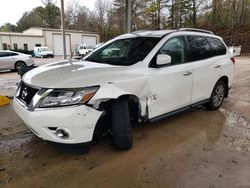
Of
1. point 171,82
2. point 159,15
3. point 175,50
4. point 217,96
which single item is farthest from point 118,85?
point 159,15

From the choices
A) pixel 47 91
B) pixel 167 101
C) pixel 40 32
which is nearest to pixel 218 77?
pixel 167 101

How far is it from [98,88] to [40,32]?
38540 mm

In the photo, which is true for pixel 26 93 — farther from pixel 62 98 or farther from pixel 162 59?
pixel 162 59

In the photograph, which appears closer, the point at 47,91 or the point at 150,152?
the point at 47,91

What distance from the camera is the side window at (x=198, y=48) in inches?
162

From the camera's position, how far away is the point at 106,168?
2898 millimetres

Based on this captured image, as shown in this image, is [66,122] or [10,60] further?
[10,60]

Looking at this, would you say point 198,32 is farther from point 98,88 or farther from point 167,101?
point 98,88

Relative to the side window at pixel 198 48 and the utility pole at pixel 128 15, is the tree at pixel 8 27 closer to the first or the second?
the utility pole at pixel 128 15

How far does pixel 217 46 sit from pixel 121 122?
3026 millimetres

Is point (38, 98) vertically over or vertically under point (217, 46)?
under

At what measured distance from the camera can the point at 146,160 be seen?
3084 millimetres

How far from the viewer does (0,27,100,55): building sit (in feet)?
116

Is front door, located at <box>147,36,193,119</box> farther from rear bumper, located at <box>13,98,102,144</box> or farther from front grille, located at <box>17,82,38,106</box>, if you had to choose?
front grille, located at <box>17,82,38,106</box>
